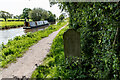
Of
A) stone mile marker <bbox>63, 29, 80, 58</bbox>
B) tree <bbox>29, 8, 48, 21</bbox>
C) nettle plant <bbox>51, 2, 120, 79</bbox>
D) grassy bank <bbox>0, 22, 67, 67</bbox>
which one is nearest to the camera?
nettle plant <bbox>51, 2, 120, 79</bbox>

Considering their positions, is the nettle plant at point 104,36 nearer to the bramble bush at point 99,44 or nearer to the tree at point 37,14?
the bramble bush at point 99,44

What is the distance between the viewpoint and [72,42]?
334 cm

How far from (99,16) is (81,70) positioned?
67.8 inches

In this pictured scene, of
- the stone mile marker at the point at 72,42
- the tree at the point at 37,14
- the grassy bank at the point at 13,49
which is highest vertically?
the tree at the point at 37,14

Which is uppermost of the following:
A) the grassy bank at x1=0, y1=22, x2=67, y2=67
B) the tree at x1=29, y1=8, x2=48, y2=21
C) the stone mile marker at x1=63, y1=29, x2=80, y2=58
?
the tree at x1=29, y1=8, x2=48, y2=21

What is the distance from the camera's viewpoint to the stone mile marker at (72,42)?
3259 millimetres

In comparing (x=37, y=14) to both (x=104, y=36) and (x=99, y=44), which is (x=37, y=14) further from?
(x=104, y=36)

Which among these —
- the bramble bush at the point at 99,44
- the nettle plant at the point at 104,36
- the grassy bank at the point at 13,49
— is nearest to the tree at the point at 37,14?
the grassy bank at the point at 13,49

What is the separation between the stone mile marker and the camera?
A: 10.7 ft

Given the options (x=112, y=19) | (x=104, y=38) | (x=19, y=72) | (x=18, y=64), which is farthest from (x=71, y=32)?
(x=18, y=64)

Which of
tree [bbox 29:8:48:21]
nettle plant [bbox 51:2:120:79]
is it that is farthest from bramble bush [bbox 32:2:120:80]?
tree [bbox 29:8:48:21]

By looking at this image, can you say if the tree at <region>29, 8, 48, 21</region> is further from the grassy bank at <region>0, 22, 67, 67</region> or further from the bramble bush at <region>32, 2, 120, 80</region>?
Result: the bramble bush at <region>32, 2, 120, 80</region>

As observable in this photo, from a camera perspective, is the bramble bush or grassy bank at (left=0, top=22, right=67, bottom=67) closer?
the bramble bush

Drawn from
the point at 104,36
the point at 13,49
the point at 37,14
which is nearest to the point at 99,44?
the point at 104,36
